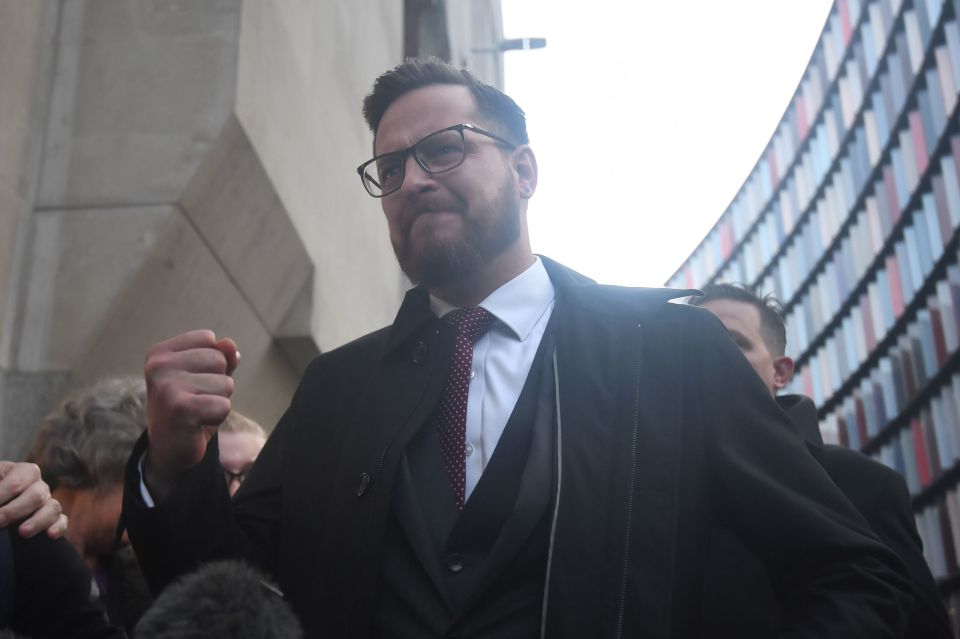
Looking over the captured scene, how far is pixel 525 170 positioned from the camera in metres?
2.52

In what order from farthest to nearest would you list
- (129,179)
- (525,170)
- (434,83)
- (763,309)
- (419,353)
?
(129,179) < (763,309) < (525,170) < (434,83) < (419,353)

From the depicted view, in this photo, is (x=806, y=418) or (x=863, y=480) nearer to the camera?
(x=863, y=480)

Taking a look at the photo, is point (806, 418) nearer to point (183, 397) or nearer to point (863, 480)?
point (863, 480)

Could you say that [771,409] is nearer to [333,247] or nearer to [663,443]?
[663,443]

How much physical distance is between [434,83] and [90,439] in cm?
124

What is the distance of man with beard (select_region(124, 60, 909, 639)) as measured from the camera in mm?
1733

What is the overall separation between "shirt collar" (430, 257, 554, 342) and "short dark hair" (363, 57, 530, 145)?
0.37 m

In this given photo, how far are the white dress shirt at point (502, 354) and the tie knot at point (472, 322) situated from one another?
0.04 ft

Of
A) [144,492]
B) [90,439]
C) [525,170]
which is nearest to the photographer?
[144,492]

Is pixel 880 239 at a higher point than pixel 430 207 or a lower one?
lower

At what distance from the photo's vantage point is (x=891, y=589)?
1.72 meters

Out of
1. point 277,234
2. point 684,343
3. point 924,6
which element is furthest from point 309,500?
point 924,6

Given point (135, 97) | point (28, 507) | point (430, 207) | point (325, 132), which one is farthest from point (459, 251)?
point (325, 132)

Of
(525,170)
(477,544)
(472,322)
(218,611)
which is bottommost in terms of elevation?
(477,544)
